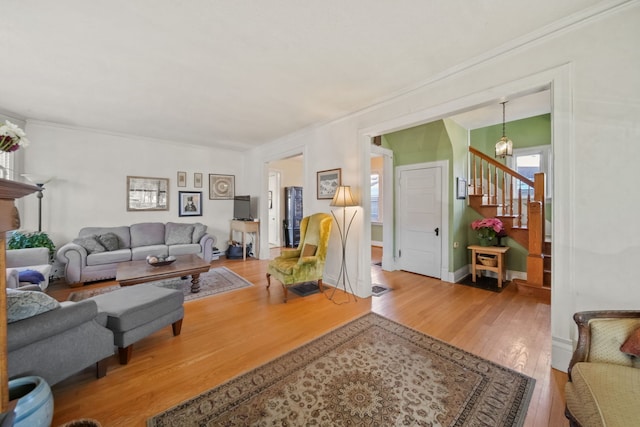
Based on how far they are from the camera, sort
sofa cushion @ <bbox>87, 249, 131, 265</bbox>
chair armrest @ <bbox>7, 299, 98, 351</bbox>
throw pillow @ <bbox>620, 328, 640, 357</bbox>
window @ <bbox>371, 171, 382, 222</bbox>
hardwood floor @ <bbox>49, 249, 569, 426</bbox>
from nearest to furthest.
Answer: throw pillow @ <bbox>620, 328, 640, 357</bbox>, chair armrest @ <bbox>7, 299, 98, 351</bbox>, hardwood floor @ <bbox>49, 249, 569, 426</bbox>, sofa cushion @ <bbox>87, 249, 131, 265</bbox>, window @ <bbox>371, 171, 382, 222</bbox>

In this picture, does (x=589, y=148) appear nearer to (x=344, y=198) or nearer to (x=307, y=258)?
(x=344, y=198)

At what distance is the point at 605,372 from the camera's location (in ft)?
4.09

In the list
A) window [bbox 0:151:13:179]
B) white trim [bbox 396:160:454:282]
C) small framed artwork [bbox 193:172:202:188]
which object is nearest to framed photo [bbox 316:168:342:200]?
white trim [bbox 396:160:454:282]

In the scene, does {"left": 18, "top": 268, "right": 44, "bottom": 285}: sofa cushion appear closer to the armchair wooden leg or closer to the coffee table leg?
the coffee table leg

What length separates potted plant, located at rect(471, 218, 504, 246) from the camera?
4098mm

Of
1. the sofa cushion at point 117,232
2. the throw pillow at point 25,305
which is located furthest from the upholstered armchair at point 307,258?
the sofa cushion at point 117,232

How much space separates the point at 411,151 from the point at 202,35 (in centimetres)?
372

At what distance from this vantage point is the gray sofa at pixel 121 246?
12.7 feet

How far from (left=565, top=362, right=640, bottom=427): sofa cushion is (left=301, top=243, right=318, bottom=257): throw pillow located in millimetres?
2785

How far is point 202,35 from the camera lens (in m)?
2.02

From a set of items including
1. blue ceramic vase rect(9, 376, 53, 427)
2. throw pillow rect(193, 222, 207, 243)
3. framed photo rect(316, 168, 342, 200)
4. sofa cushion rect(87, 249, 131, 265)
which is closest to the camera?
blue ceramic vase rect(9, 376, 53, 427)

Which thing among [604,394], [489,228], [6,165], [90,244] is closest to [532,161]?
[489,228]

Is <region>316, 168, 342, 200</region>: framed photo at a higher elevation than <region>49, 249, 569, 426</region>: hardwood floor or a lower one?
higher

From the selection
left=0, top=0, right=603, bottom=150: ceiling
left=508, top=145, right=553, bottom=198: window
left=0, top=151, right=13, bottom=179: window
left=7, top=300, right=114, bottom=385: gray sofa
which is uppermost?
left=0, top=0, right=603, bottom=150: ceiling
